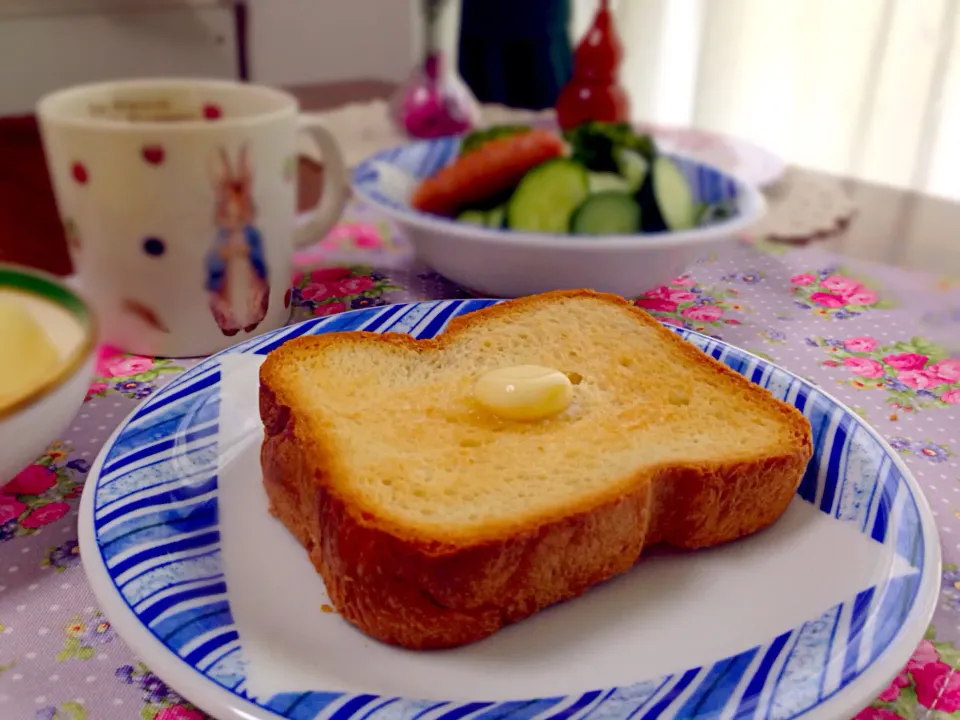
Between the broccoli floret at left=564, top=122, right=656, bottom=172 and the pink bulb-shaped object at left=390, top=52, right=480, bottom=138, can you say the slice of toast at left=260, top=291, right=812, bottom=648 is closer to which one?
the broccoli floret at left=564, top=122, right=656, bottom=172

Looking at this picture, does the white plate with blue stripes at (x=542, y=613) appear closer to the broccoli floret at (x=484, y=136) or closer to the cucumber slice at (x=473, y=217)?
the cucumber slice at (x=473, y=217)

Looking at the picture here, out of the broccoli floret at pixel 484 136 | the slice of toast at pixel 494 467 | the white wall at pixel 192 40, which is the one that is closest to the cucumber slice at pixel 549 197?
the broccoli floret at pixel 484 136

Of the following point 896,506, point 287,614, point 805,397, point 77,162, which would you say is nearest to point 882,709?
point 896,506

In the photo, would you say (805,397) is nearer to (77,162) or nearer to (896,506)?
(896,506)

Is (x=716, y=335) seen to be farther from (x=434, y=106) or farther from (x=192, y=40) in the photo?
(x=192, y=40)

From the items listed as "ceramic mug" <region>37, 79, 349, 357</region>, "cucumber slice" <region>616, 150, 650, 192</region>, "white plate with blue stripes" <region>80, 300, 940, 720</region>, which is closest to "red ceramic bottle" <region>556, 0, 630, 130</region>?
"cucumber slice" <region>616, 150, 650, 192</region>

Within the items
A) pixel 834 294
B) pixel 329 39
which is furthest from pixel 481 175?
pixel 329 39
